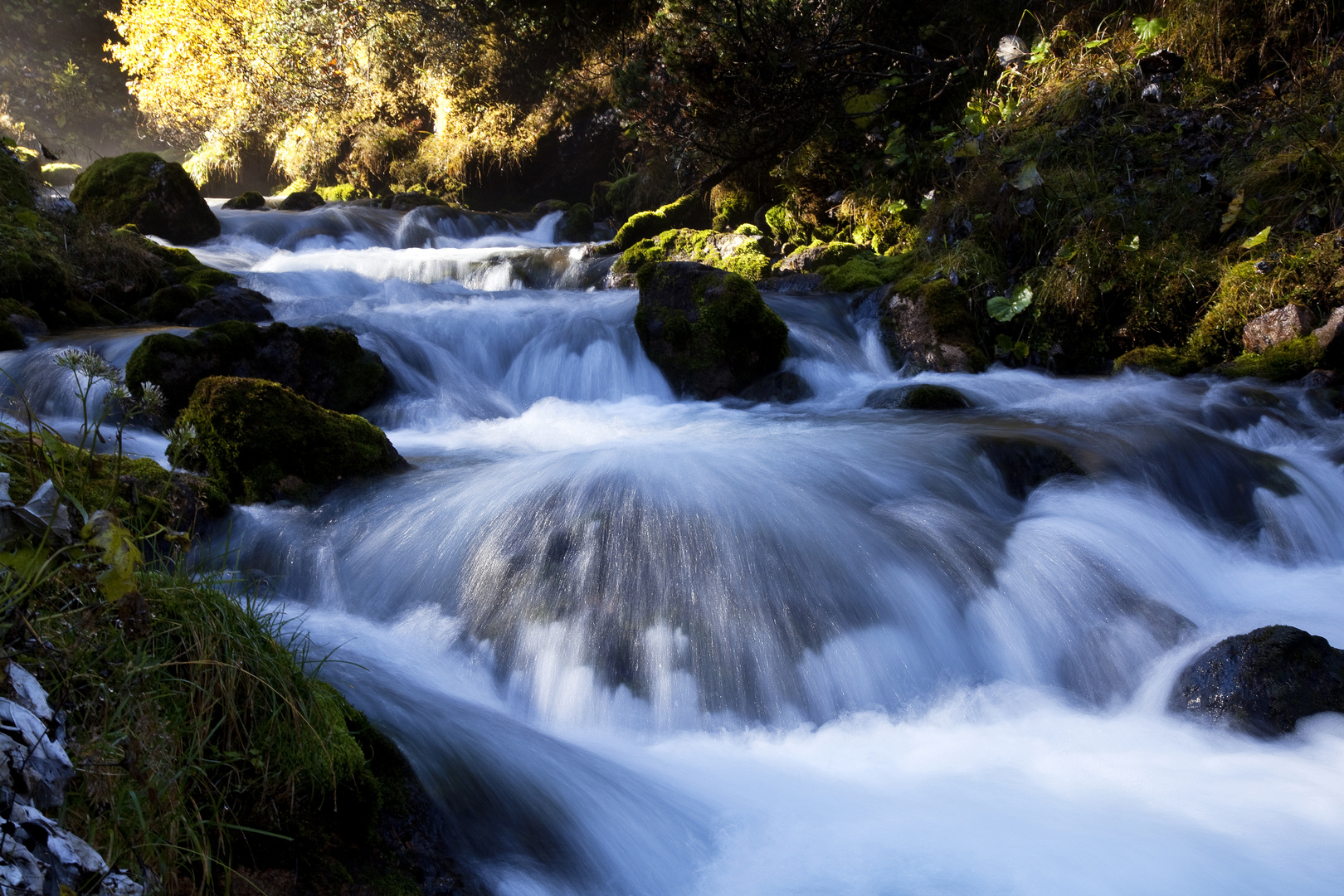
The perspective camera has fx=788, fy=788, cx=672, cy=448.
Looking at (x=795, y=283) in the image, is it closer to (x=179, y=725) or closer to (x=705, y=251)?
(x=705, y=251)

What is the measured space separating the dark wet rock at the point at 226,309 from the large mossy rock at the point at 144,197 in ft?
17.9

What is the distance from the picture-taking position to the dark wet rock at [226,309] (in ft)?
29.8

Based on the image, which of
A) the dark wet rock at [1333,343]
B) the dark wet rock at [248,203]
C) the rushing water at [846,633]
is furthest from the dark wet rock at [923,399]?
the dark wet rock at [248,203]

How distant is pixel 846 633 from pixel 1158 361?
5.53 metres

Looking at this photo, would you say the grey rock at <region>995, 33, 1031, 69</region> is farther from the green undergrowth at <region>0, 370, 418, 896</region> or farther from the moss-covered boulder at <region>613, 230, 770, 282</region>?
the green undergrowth at <region>0, 370, 418, 896</region>

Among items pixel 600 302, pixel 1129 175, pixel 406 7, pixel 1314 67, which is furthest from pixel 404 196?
pixel 1314 67

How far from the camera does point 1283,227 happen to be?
730 cm

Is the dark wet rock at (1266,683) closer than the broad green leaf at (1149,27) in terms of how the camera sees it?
Yes

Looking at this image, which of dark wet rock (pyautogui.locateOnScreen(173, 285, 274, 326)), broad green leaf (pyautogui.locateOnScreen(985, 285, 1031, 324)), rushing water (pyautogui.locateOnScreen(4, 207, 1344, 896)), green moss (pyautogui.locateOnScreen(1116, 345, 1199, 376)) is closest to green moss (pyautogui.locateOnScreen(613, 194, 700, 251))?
dark wet rock (pyautogui.locateOnScreen(173, 285, 274, 326))

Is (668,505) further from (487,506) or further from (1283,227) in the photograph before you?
(1283,227)

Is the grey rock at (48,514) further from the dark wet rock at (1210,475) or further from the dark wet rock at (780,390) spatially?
the dark wet rock at (780,390)

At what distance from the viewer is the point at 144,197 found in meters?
13.6

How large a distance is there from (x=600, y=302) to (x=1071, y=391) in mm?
5645

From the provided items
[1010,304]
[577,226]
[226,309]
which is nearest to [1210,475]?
[1010,304]
